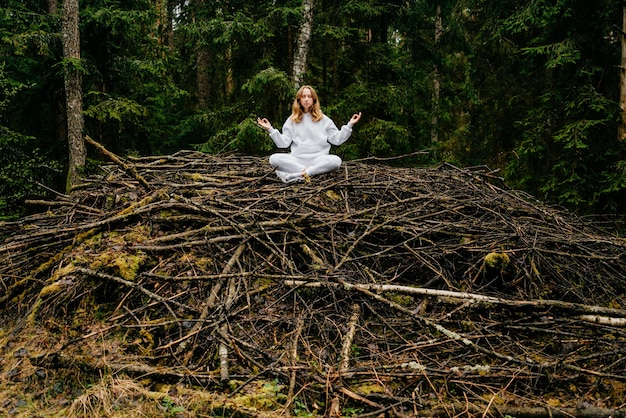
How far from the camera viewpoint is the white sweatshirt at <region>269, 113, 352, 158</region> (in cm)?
612

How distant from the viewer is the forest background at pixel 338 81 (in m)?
7.84

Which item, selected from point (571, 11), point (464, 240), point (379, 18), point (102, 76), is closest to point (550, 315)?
point (464, 240)

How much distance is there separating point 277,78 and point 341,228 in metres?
5.80

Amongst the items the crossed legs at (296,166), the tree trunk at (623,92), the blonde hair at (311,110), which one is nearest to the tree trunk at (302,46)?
the blonde hair at (311,110)

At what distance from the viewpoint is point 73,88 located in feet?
32.1

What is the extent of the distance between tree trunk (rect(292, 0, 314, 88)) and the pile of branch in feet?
17.7

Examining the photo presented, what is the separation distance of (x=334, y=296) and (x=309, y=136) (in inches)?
128

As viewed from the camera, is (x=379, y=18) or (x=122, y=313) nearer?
(x=122, y=313)

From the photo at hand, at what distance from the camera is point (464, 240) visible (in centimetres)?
425

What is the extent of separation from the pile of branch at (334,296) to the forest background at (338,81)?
13.8ft

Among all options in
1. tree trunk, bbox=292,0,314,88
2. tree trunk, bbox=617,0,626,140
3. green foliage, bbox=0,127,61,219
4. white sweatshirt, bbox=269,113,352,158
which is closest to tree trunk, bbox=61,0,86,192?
green foliage, bbox=0,127,61,219

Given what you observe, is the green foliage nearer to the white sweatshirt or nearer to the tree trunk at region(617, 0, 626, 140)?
the white sweatshirt

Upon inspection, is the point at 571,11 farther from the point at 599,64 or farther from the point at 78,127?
the point at 78,127

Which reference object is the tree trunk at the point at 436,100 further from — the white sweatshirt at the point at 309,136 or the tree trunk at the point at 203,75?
the white sweatshirt at the point at 309,136
